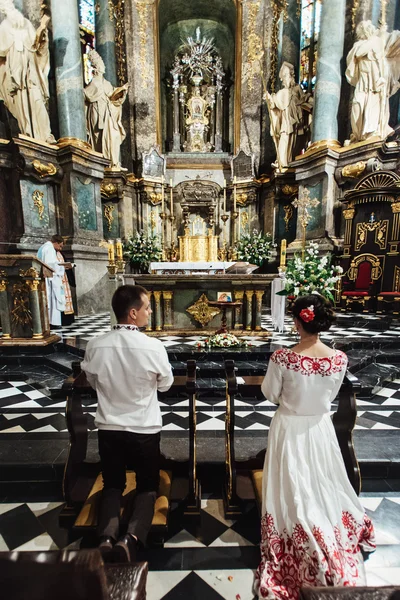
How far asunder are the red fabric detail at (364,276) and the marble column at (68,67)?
370 inches

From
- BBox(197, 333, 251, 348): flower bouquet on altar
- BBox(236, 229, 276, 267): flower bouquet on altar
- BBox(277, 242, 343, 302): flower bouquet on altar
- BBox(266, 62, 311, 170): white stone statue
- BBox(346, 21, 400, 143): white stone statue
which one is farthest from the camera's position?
BBox(266, 62, 311, 170): white stone statue

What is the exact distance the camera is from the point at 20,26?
8.58 meters

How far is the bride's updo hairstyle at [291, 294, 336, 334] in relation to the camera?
1715mm

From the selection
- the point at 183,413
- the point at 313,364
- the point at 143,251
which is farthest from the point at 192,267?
the point at 313,364

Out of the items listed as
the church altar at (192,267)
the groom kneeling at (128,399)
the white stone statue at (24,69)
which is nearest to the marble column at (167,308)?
the church altar at (192,267)

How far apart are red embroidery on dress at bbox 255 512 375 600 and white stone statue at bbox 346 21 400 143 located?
1069cm

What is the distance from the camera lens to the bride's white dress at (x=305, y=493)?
1.70m

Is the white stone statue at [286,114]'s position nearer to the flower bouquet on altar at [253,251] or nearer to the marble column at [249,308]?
the flower bouquet on altar at [253,251]

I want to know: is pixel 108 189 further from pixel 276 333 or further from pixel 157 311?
pixel 276 333

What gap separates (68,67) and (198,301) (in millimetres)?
8271

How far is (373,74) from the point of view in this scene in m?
9.19

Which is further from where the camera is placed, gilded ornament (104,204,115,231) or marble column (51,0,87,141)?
gilded ornament (104,204,115,231)

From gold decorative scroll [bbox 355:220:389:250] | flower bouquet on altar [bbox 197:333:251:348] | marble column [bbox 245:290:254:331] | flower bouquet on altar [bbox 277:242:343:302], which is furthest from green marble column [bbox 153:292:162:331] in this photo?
gold decorative scroll [bbox 355:220:389:250]

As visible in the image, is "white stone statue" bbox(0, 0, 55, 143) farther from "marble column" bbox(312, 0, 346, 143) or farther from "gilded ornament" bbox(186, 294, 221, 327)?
"marble column" bbox(312, 0, 346, 143)
